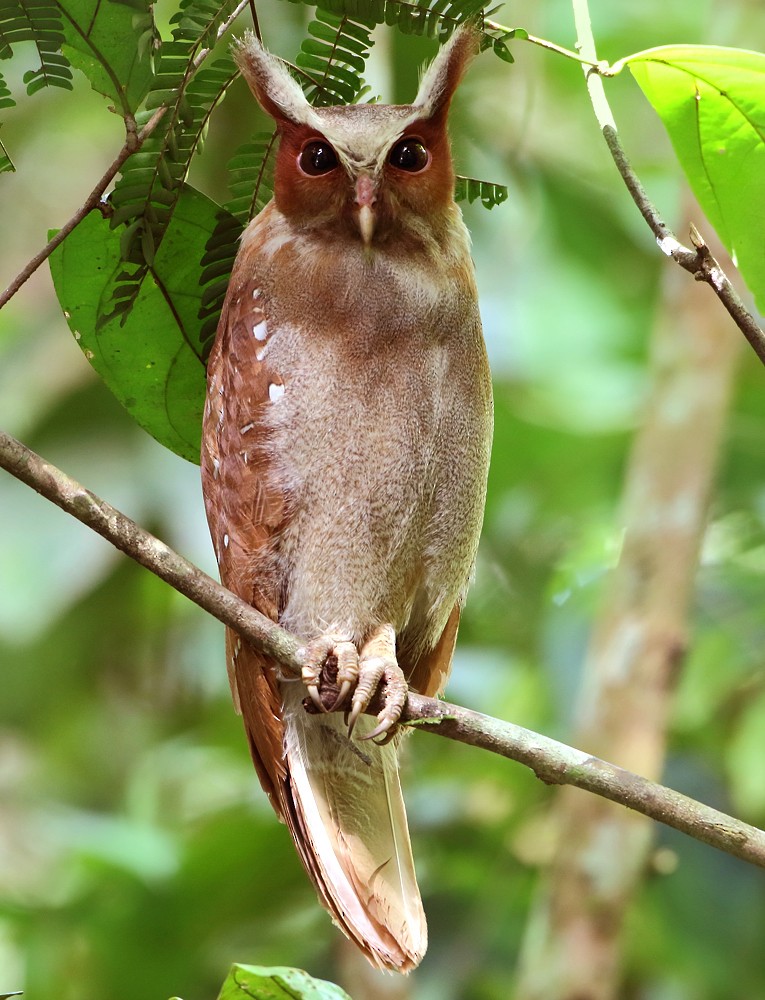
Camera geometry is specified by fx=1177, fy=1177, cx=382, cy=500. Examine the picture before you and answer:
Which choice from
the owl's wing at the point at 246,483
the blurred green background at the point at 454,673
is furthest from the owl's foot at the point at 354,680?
the blurred green background at the point at 454,673

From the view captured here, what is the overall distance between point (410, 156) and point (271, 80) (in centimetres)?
23

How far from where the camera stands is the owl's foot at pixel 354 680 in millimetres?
1668

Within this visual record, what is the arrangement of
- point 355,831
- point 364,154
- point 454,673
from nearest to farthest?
point 364,154 → point 355,831 → point 454,673

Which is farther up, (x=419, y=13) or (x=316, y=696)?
(x=419, y=13)

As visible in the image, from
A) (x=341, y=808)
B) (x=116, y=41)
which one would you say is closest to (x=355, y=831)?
(x=341, y=808)

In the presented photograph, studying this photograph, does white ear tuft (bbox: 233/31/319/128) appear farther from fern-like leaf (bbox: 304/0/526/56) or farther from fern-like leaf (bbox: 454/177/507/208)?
fern-like leaf (bbox: 454/177/507/208)

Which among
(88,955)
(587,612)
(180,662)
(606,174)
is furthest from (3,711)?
(606,174)

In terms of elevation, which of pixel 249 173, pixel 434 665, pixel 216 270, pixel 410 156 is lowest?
pixel 434 665

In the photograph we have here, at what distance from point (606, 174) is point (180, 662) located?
2.76 meters

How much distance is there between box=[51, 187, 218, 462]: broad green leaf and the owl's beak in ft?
0.82

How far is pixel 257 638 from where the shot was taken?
1537mm

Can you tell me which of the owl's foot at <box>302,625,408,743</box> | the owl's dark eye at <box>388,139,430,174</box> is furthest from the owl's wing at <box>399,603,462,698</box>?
the owl's dark eye at <box>388,139,430,174</box>

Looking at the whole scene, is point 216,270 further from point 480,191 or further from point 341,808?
point 341,808

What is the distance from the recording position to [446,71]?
170cm
